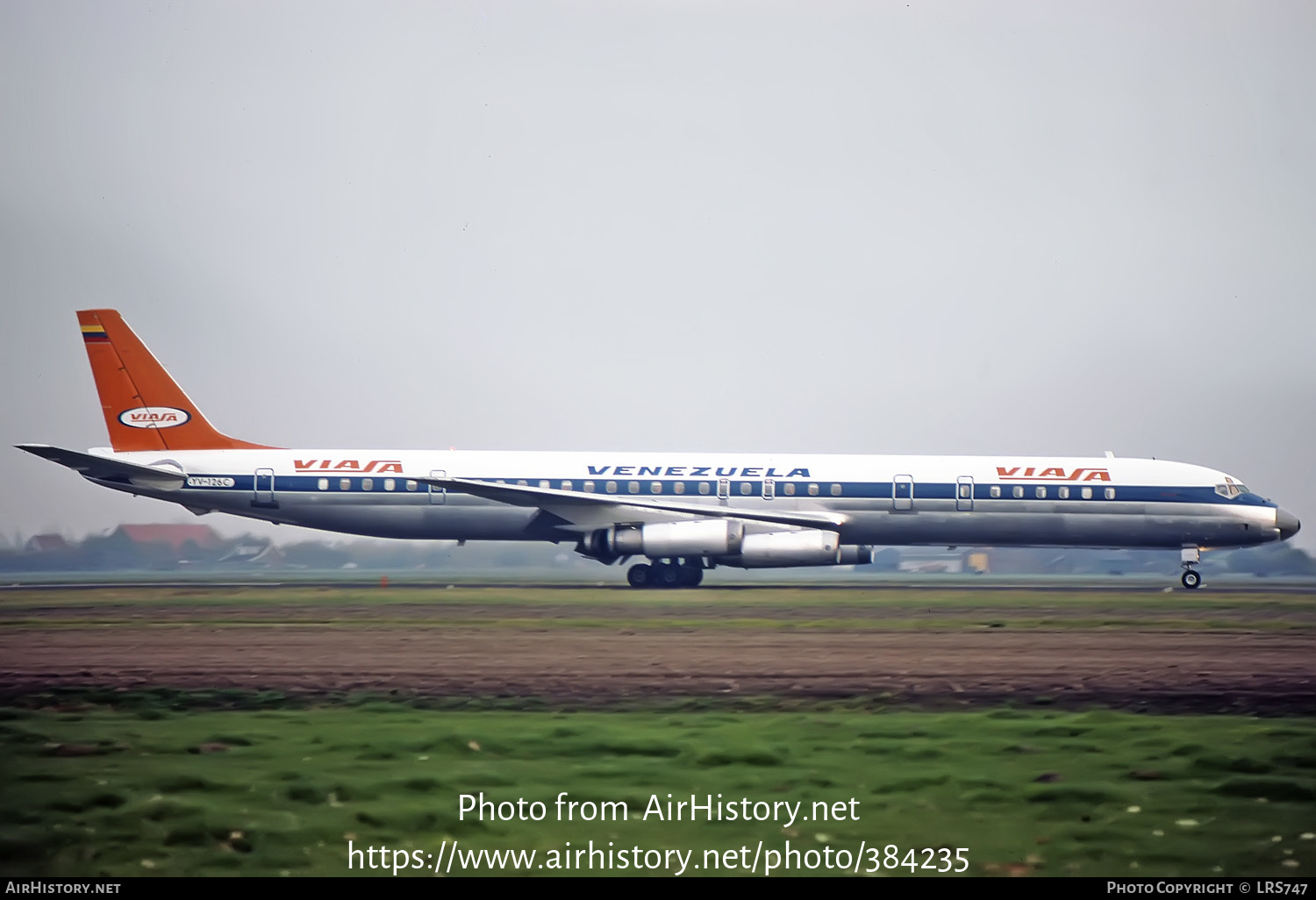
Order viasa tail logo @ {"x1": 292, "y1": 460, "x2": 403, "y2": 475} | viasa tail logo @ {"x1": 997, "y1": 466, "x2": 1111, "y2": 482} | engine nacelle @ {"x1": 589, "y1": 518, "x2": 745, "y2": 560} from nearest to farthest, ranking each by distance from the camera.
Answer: engine nacelle @ {"x1": 589, "y1": 518, "x2": 745, "y2": 560}
viasa tail logo @ {"x1": 997, "y1": 466, "x2": 1111, "y2": 482}
viasa tail logo @ {"x1": 292, "y1": 460, "x2": 403, "y2": 475}

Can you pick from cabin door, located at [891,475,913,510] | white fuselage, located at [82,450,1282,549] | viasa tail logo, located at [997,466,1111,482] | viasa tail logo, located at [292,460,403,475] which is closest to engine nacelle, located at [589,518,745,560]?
white fuselage, located at [82,450,1282,549]

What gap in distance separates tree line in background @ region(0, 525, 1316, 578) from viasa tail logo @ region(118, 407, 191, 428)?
9.14m

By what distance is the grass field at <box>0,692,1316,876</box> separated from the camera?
26.3 feet

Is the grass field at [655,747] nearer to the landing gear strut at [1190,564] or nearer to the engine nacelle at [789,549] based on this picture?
the engine nacelle at [789,549]

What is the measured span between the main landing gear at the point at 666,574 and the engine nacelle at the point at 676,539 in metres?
0.94

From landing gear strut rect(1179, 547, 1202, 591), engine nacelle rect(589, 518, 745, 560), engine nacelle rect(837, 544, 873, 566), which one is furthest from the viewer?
landing gear strut rect(1179, 547, 1202, 591)

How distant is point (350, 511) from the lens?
3231 cm

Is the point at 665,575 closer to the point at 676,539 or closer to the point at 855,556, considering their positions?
the point at 676,539

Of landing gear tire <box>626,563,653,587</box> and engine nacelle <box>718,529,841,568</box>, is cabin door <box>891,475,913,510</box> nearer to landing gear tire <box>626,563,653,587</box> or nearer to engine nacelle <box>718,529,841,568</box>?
engine nacelle <box>718,529,841,568</box>

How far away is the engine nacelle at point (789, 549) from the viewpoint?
98.0ft

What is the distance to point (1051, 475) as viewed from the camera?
32.1 meters

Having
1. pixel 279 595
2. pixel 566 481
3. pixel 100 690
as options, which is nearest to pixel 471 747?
pixel 100 690

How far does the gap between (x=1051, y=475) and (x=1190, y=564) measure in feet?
16.1

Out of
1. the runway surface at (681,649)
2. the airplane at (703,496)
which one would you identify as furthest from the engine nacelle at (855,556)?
the runway surface at (681,649)
